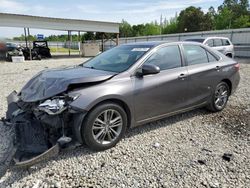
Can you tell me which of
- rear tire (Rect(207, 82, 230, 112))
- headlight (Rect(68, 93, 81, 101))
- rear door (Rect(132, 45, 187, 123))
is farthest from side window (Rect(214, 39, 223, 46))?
headlight (Rect(68, 93, 81, 101))

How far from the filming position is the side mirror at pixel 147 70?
11.1 feet

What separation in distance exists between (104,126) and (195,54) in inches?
96.4

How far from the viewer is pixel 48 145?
2.96 metres

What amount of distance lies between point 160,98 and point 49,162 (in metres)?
1.98

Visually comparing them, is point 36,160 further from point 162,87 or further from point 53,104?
point 162,87

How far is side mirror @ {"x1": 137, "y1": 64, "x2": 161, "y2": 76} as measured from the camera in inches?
134

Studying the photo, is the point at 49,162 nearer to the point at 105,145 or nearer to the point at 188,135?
the point at 105,145

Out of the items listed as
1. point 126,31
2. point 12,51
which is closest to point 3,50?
point 12,51

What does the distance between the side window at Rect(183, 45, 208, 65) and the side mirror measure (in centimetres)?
109

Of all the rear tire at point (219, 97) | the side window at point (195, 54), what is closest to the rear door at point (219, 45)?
the rear tire at point (219, 97)

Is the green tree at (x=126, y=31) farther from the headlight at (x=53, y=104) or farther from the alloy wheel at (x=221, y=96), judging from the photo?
the headlight at (x=53, y=104)

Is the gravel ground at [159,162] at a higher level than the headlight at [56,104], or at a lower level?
lower

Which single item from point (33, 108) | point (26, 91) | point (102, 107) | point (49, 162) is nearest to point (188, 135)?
point (102, 107)

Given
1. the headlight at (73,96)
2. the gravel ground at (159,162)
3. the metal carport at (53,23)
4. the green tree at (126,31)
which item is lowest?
the gravel ground at (159,162)
